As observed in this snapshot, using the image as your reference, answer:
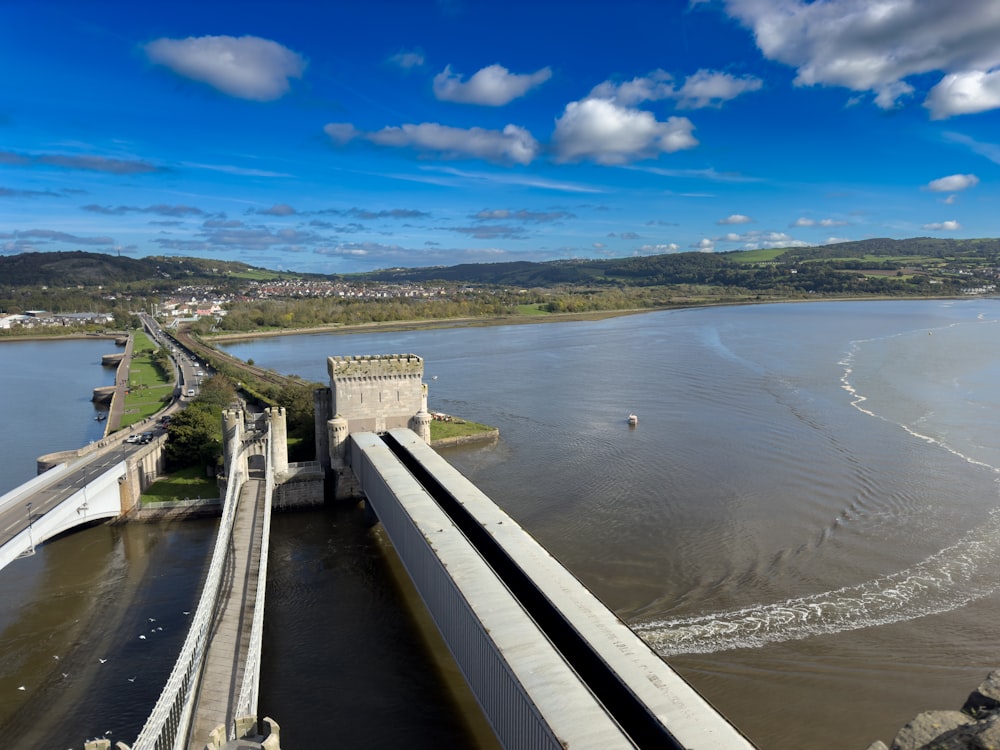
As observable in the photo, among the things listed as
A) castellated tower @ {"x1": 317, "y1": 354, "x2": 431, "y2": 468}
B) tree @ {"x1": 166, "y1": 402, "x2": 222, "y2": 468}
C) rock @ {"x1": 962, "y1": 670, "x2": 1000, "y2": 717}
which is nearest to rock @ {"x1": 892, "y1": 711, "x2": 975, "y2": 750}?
rock @ {"x1": 962, "y1": 670, "x2": 1000, "y2": 717}

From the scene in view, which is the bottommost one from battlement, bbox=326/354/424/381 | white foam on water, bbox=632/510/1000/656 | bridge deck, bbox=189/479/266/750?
white foam on water, bbox=632/510/1000/656

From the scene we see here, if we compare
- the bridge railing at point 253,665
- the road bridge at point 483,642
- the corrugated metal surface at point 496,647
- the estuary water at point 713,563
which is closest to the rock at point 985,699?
the estuary water at point 713,563

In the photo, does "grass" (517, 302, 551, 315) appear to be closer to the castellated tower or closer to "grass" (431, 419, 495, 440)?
"grass" (431, 419, 495, 440)

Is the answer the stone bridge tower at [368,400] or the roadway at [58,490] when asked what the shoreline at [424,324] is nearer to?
the roadway at [58,490]

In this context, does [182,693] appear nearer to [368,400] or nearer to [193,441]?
[368,400]

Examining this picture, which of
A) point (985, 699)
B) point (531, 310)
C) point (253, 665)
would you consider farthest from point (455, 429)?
point (531, 310)

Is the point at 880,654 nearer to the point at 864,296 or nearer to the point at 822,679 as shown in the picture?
the point at 822,679

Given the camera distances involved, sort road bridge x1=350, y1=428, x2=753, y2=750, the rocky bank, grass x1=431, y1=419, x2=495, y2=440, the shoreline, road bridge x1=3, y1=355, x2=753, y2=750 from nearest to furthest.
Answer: the rocky bank < road bridge x1=350, y1=428, x2=753, y2=750 < road bridge x1=3, y1=355, x2=753, y2=750 < grass x1=431, y1=419, x2=495, y2=440 < the shoreline
